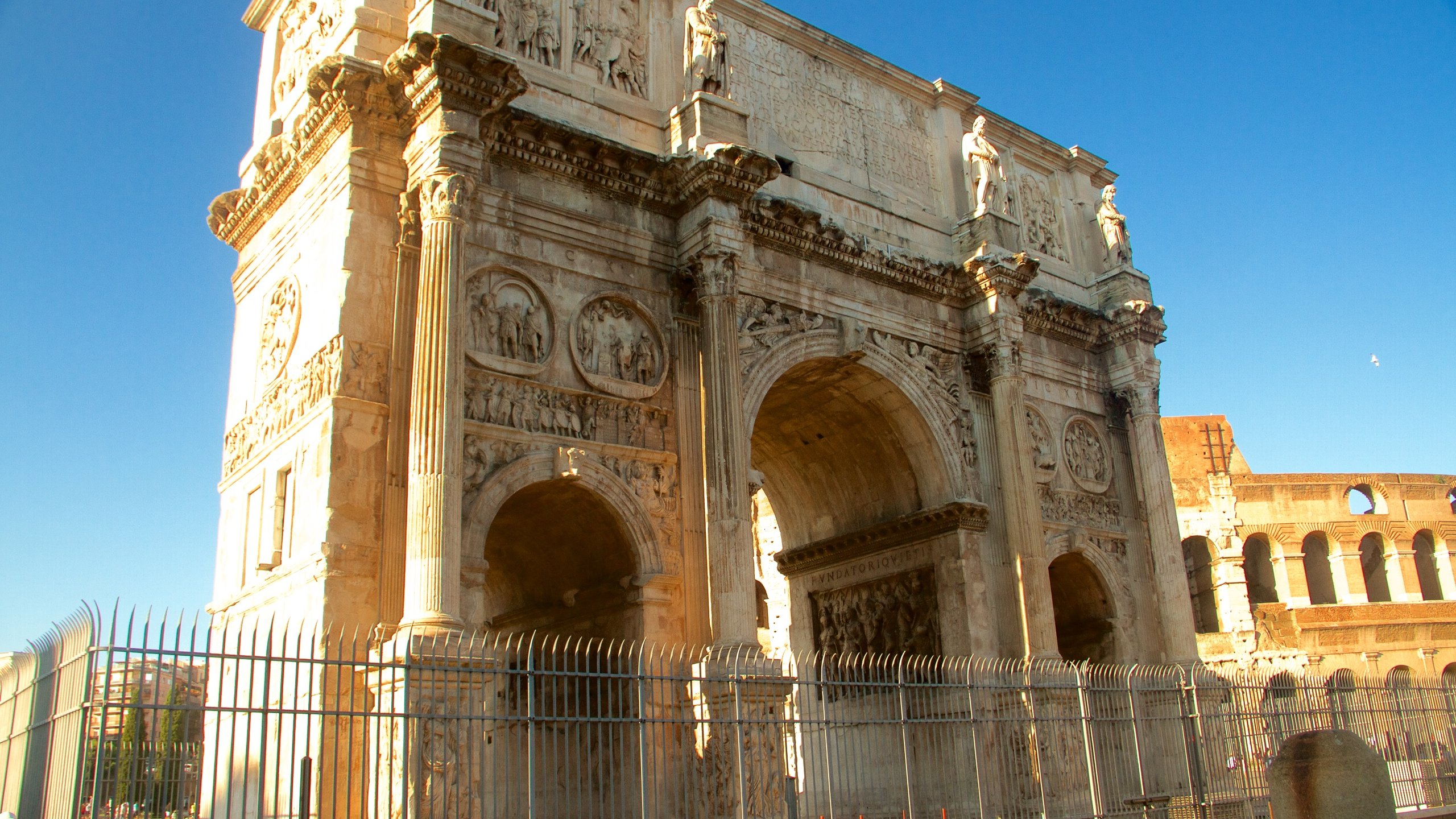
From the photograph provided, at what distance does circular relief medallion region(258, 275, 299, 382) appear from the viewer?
486 inches

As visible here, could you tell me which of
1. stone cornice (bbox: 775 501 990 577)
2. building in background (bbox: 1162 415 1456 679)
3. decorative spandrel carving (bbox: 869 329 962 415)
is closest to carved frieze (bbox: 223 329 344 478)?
decorative spandrel carving (bbox: 869 329 962 415)

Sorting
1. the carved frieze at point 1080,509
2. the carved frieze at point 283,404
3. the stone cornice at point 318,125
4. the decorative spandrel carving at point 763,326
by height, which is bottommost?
the carved frieze at point 1080,509

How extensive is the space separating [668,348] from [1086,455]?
24.7 ft

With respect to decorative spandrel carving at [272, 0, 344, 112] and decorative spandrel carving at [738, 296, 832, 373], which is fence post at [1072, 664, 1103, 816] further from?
decorative spandrel carving at [272, 0, 344, 112]

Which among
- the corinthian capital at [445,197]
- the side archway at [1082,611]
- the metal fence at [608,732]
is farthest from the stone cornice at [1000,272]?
the corinthian capital at [445,197]

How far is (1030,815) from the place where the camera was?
13.3 metres

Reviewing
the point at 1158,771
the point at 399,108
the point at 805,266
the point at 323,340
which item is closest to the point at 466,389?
the point at 323,340

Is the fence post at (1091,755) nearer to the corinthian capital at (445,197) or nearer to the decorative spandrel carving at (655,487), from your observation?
the decorative spandrel carving at (655,487)

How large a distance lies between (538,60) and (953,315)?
21.6 feet

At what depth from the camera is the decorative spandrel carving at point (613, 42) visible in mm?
13688

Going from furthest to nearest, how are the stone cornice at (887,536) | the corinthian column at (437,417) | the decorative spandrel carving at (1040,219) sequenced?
the decorative spandrel carving at (1040,219)
the stone cornice at (887,536)
the corinthian column at (437,417)

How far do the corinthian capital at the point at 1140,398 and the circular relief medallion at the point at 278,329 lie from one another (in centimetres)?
1189

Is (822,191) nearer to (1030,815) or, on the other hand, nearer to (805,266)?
(805,266)

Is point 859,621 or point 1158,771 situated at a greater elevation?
point 859,621
